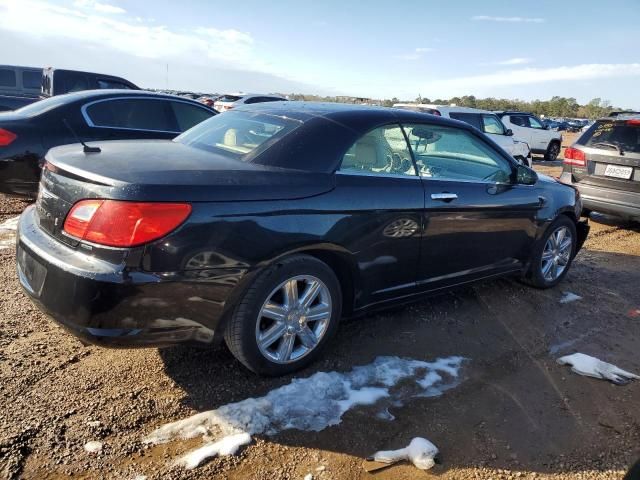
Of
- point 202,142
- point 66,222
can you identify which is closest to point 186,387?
point 66,222

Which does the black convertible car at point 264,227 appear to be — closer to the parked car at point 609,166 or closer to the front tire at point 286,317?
the front tire at point 286,317

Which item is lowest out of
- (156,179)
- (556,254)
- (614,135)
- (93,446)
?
(93,446)

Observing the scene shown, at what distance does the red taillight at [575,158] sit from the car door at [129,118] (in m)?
5.50

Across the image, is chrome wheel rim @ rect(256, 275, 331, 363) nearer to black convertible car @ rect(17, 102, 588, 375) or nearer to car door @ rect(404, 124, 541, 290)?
black convertible car @ rect(17, 102, 588, 375)

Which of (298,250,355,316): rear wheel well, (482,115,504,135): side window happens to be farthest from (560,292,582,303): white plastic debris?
(482,115,504,135): side window

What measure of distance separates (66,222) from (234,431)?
1354 mm

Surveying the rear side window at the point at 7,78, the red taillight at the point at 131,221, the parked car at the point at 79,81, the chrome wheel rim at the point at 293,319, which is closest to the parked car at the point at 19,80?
the rear side window at the point at 7,78

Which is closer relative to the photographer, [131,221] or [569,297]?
[131,221]

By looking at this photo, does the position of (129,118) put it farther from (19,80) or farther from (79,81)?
(19,80)

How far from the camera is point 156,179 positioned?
251 cm

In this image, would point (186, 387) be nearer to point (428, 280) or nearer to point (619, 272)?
point (428, 280)

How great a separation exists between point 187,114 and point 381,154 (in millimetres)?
4251

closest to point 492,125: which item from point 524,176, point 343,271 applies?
point 524,176

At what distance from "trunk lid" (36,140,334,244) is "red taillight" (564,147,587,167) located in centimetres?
555
